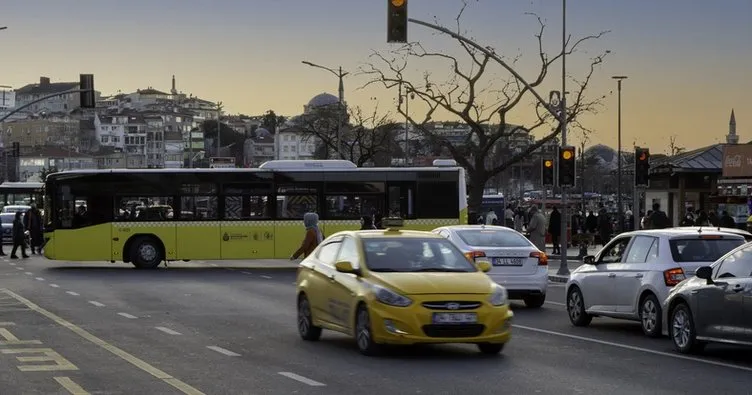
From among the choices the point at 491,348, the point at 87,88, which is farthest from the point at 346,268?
the point at 87,88

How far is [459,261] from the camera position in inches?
698

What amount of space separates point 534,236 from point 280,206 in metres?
8.12

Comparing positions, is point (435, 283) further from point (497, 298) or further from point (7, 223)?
point (7, 223)

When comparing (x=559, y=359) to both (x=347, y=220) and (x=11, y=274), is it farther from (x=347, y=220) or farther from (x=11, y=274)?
(x=347, y=220)

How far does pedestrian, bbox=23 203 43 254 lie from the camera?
5109 centimetres

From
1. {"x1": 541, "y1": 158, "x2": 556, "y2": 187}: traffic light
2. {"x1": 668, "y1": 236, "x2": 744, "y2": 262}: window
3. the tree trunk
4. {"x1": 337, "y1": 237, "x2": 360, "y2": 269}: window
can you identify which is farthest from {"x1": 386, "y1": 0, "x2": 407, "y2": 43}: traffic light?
the tree trunk

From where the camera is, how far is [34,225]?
171 ft

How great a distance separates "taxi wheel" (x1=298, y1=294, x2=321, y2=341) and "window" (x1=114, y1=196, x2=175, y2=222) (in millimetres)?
23475

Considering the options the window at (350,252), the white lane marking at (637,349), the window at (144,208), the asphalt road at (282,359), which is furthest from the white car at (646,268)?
the window at (144,208)

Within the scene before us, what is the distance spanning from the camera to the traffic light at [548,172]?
1491 inches

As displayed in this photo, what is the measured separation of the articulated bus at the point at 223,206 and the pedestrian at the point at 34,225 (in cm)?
868

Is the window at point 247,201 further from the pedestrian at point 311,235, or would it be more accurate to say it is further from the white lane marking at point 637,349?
the white lane marking at point 637,349

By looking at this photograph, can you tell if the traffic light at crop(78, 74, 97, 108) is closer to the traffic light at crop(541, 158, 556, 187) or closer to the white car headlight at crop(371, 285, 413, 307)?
the traffic light at crop(541, 158, 556, 187)

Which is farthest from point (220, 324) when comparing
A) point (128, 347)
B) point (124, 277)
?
point (124, 277)
